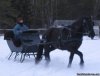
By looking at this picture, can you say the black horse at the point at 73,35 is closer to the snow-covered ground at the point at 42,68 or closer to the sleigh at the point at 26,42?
the snow-covered ground at the point at 42,68

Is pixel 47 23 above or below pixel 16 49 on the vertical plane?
below

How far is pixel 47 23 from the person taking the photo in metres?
48.1

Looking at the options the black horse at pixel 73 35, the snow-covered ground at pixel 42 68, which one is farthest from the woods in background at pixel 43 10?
the black horse at pixel 73 35

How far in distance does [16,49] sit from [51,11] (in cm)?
4014

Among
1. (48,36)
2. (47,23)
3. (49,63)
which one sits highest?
(48,36)

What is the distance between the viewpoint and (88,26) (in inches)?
411

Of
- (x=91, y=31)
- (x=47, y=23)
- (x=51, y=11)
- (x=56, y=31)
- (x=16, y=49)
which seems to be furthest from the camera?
(x=51, y=11)

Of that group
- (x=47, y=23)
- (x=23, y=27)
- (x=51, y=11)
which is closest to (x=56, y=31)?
(x=23, y=27)

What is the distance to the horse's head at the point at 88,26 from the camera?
10.4m

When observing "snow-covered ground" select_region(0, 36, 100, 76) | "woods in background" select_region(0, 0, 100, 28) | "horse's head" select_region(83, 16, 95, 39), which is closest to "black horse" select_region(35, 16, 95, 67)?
"horse's head" select_region(83, 16, 95, 39)

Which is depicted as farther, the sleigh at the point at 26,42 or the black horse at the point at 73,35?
the sleigh at the point at 26,42

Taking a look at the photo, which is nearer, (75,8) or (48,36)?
(48,36)

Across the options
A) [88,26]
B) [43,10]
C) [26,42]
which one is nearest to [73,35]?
[88,26]

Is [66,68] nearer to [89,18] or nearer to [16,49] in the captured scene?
[89,18]
